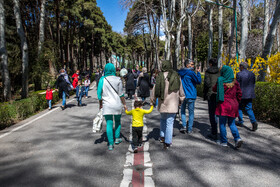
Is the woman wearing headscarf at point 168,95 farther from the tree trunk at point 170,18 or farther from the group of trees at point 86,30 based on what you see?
the tree trunk at point 170,18

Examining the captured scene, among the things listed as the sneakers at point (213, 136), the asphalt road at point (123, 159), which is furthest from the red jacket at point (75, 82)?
the sneakers at point (213, 136)

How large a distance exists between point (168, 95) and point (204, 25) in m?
32.6

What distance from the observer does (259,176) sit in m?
3.64

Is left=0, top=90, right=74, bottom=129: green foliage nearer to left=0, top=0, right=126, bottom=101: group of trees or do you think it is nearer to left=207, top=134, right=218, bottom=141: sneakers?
left=0, top=0, right=126, bottom=101: group of trees

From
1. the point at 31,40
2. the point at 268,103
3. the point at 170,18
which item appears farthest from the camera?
the point at 31,40

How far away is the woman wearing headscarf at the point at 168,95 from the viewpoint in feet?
15.8

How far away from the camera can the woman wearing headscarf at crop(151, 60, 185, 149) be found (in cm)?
482

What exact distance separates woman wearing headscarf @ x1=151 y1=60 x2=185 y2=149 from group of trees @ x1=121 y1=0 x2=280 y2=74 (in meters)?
8.26

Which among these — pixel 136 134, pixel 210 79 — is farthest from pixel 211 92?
pixel 136 134

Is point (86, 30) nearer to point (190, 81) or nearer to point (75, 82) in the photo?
point (75, 82)

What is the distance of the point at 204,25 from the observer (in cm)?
3447

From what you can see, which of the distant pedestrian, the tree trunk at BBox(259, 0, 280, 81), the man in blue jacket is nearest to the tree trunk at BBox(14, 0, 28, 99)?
the distant pedestrian

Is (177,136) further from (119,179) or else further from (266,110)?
(266,110)

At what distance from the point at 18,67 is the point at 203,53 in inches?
1032
